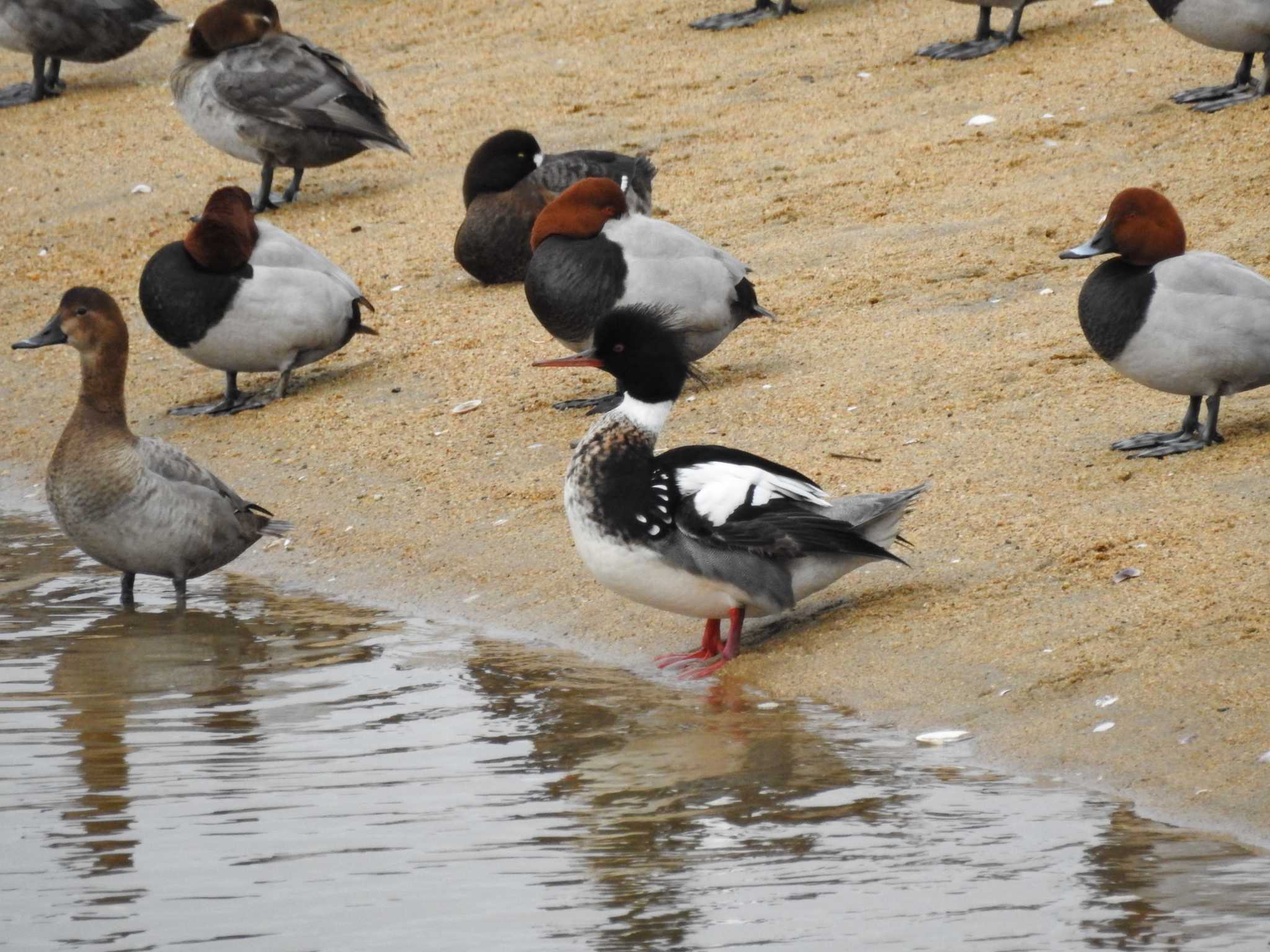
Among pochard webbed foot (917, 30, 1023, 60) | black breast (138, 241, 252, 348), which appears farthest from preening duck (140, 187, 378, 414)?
pochard webbed foot (917, 30, 1023, 60)

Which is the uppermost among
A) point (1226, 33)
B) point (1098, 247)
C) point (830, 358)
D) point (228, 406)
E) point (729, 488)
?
point (1226, 33)

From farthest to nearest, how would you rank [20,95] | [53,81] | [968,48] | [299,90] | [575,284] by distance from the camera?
[53,81] < [20,95] < [968,48] < [299,90] < [575,284]

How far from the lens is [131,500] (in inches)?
258

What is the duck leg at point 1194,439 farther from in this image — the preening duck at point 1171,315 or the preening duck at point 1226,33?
the preening duck at point 1226,33

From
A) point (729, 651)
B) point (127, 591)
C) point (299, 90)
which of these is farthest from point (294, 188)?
point (729, 651)

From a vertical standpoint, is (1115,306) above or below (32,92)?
above

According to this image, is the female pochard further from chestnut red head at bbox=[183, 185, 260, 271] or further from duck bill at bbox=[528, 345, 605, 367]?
duck bill at bbox=[528, 345, 605, 367]

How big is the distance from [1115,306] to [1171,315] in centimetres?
21

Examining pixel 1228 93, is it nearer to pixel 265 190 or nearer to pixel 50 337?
pixel 265 190

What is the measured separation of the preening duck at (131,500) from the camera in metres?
6.52

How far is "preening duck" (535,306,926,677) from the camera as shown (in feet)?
18.1

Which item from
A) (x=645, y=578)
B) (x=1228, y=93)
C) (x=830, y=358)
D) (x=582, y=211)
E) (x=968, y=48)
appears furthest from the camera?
(x=968, y=48)

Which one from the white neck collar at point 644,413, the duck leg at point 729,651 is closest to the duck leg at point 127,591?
the white neck collar at point 644,413

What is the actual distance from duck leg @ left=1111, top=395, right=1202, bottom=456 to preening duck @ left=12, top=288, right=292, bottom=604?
3.31 metres
